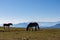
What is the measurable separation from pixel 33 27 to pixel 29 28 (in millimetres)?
1012

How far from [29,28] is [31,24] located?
1388 millimetres

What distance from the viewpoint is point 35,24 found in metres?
47.9

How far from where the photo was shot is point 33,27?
161ft

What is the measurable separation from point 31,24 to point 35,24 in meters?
0.98

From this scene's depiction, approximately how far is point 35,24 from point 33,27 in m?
1.48

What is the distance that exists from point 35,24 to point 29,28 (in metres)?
2.04

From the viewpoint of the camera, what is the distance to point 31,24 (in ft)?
158

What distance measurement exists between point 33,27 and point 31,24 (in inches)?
52.1

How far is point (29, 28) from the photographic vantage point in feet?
161
